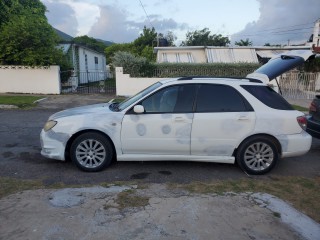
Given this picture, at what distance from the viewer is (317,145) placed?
6.89 meters

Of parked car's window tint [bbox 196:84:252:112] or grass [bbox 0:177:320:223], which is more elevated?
parked car's window tint [bbox 196:84:252:112]

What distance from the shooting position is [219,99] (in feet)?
15.5

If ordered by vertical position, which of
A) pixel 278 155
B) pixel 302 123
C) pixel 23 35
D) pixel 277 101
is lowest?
pixel 278 155

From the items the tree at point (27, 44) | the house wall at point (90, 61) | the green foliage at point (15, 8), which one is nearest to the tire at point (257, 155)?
the tree at point (27, 44)

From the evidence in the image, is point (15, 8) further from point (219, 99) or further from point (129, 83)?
point (219, 99)

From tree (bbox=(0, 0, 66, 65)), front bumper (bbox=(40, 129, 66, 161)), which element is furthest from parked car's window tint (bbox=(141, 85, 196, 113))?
tree (bbox=(0, 0, 66, 65))

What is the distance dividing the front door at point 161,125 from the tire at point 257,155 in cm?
96

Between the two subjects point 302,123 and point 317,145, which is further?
point 317,145

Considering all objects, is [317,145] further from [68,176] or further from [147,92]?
[68,176]

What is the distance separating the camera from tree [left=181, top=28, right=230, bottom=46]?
44812 millimetres

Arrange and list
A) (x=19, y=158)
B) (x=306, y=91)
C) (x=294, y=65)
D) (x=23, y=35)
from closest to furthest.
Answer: (x=19, y=158)
(x=294, y=65)
(x=23, y=35)
(x=306, y=91)

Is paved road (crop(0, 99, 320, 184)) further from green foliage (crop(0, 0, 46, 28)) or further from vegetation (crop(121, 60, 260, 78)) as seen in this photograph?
green foliage (crop(0, 0, 46, 28))

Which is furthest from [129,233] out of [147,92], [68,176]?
[147,92]

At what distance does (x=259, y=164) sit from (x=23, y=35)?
13067mm
